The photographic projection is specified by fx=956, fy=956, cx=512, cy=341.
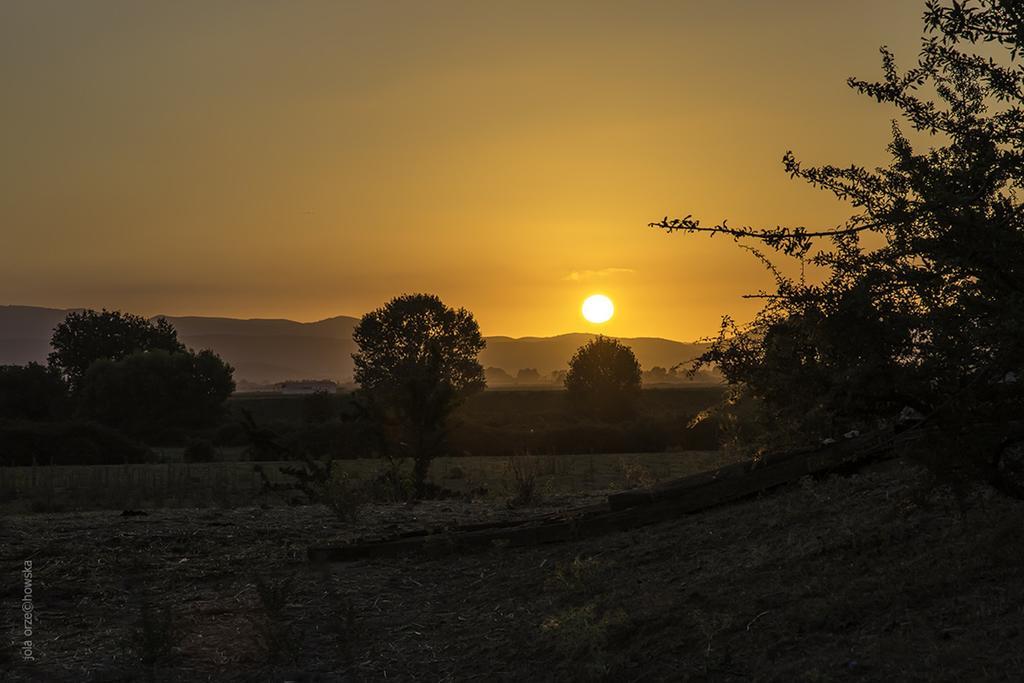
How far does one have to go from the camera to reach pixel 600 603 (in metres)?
6.88

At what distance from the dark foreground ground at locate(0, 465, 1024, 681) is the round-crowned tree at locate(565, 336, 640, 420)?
54844 millimetres

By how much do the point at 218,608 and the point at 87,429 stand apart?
37.3 metres

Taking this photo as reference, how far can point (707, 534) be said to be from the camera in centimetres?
814

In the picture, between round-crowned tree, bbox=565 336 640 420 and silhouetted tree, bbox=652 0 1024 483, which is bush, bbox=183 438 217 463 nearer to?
round-crowned tree, bbox=565 336 640 420

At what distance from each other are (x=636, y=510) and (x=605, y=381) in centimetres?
5686

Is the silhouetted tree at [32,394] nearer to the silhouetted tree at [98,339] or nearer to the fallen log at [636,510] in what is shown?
the silhouetted tree at [98,339]

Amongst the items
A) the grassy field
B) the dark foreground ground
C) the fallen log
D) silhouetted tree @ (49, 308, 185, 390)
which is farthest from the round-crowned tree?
the dark foreground ground

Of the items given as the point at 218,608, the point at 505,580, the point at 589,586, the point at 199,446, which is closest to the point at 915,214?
the point at 589,586

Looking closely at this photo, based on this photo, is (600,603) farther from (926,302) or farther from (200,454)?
(200,454)

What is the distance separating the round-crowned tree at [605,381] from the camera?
64.6 metres

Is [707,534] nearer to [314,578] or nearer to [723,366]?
[723,366]

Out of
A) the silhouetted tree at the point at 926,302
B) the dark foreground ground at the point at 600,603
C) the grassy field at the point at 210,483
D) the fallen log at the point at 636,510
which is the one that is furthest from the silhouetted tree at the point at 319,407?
the silhouetted tree at the point at 926,302

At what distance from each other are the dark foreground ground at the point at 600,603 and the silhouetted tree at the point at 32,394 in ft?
171

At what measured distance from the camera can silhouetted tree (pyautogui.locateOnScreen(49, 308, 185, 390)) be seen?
220 feet
